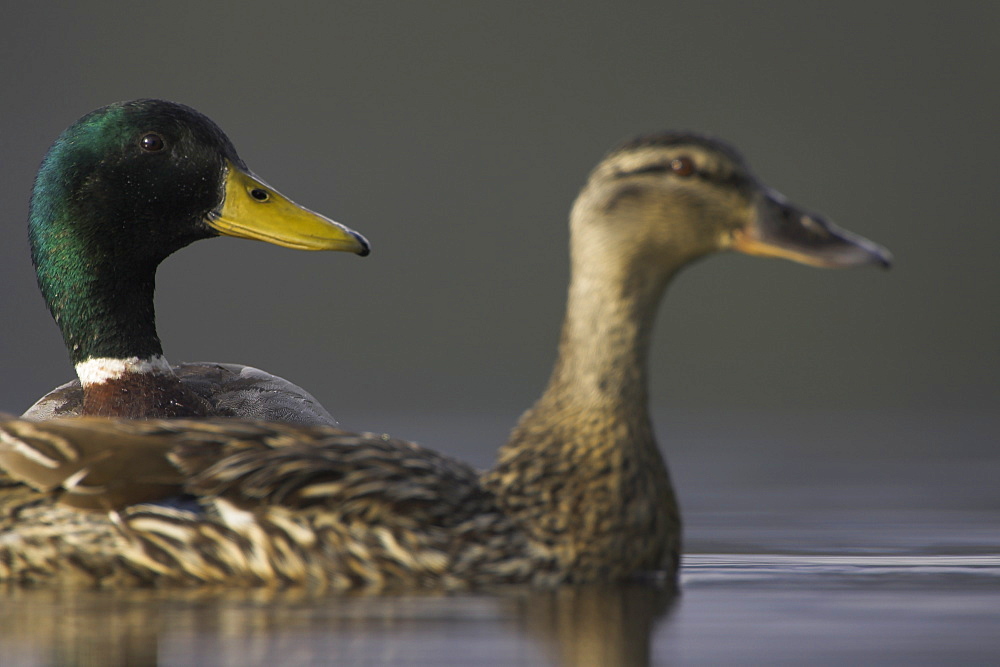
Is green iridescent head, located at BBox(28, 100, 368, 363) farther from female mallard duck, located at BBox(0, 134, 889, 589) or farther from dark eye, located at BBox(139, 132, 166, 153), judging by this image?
female mallard duck, located at BBox(0, 134, 889, 589)

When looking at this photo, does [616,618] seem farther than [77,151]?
No

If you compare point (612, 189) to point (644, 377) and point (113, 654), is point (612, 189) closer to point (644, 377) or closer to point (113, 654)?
point (644, 377)

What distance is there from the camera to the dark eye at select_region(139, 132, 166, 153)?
24.2 feet

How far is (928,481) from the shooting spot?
10250mm

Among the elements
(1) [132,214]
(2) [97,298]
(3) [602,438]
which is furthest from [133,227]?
(3) [602,438]

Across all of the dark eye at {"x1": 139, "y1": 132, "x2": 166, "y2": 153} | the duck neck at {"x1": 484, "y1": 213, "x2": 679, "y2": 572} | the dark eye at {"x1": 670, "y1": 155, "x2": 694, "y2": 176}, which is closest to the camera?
the duck neck at {"x1": 484, "y1": 213, "x2": 679, "y2": 572}

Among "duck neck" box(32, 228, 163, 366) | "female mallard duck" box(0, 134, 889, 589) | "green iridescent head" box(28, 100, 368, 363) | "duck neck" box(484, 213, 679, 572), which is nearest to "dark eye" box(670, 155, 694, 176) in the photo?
"female mallard duck" box(0, 134, 889, 589)

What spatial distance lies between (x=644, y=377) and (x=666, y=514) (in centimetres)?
42

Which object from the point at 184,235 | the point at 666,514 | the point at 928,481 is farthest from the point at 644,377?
the point at 928,481

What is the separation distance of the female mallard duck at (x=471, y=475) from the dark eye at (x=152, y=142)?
6.05 feet

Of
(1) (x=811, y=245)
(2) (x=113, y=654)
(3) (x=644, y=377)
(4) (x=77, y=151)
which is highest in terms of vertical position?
(4) (x=77, y=151)

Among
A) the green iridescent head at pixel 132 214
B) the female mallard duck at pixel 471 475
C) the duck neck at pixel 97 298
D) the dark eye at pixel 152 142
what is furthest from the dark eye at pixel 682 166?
the duck neck at pixel 97 298

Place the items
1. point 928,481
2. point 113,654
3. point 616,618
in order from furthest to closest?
point 928,481
point 616,618
point 113,654

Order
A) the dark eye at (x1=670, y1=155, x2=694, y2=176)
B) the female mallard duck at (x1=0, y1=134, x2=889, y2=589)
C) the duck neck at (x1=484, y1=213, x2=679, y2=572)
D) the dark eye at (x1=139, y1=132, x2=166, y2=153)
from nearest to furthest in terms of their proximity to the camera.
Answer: the female mallard duck at (x1=0, y1=134, x2=889, y2=589)
the duck neck at (x1=484, y1=213, x2=679, y2=572)
the dark eye at (x1=670, y1=155, x2=694, y2=176)
the dark eye at (x1=139, y1=132, x2=166, y2=153)
